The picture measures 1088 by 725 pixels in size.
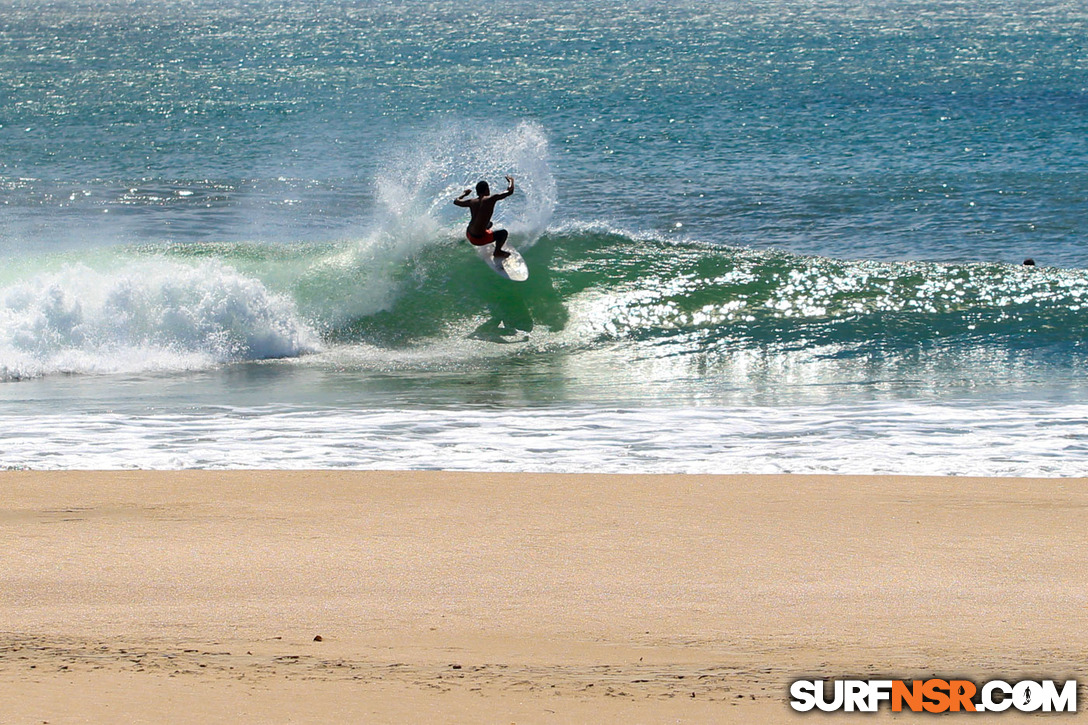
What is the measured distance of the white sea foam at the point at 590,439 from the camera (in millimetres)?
8500

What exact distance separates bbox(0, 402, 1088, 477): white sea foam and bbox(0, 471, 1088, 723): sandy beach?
69 cm

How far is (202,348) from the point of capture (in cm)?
1341

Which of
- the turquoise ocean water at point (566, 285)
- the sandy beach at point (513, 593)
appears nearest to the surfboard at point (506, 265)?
the turquoise ocean water at point (566, 285)

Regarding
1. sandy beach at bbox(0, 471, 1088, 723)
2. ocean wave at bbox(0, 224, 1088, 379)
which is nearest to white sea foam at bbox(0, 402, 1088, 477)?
sandy beach at bbox(0, 471, 1088, 723)

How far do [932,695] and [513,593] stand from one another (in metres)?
1.93

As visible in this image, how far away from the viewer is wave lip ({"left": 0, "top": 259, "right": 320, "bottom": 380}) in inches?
504

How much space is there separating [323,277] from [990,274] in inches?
360

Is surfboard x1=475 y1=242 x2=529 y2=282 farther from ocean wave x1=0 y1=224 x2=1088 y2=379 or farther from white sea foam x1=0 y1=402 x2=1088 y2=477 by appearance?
white sea foam x1=0 y1=402 x2=1088 y2=477

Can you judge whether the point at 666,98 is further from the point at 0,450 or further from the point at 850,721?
the point at 850,721

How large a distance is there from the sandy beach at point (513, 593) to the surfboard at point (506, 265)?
8.48 metres

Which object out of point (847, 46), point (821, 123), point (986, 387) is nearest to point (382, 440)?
point (986, 387)

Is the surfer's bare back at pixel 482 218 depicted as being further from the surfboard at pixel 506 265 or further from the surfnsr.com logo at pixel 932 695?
the surfnsr.com logo at pixel 932 695

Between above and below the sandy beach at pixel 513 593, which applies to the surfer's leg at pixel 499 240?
above

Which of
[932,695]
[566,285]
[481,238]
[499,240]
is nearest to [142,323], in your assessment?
[481,238]
